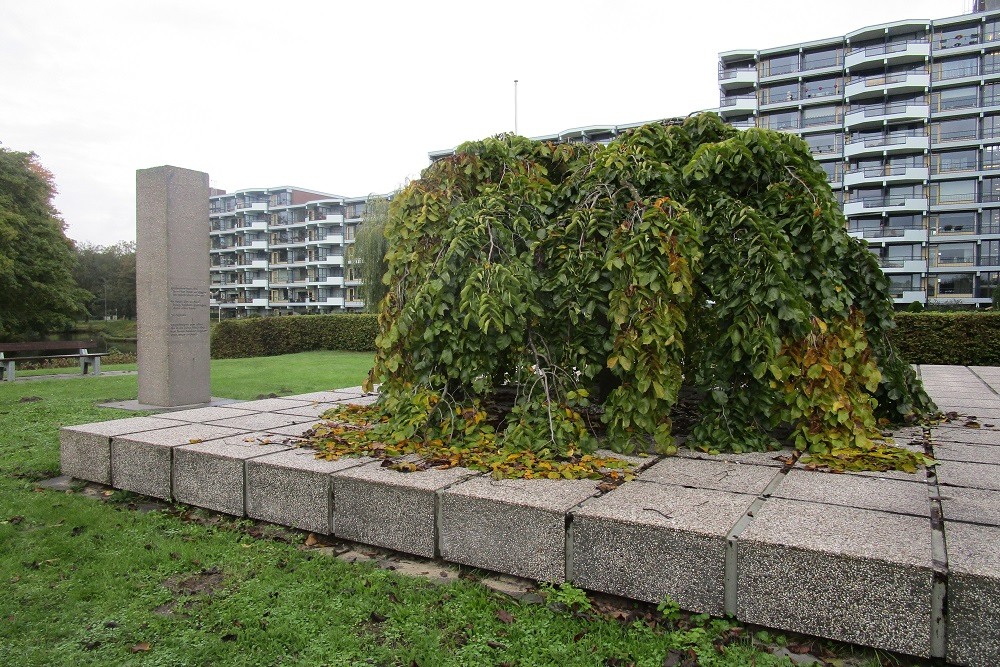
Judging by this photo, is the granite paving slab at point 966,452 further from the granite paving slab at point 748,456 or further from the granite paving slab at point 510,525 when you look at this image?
the granite paving slab at point 510,525

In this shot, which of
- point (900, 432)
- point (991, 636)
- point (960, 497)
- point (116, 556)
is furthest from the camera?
point (900, 432)

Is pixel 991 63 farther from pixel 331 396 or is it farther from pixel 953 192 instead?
pixel 331 396

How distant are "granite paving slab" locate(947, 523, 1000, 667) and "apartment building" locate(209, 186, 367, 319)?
76307 millimetres

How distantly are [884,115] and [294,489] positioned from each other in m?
56.2

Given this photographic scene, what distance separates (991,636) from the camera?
85.3 inches

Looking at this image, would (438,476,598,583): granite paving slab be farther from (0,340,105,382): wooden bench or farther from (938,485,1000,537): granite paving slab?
(0,340,105,382): wooden bench

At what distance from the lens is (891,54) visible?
4741 centimetres

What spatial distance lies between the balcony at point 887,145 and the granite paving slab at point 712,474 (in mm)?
53640

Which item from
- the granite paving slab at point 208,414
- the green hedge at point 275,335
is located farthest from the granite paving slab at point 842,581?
the green hedge at point 275,335

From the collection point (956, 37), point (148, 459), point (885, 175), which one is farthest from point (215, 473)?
point (956, 37)

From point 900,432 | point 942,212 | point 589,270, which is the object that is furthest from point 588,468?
point 942,212

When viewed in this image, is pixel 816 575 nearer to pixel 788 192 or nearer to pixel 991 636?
pixel 991 636

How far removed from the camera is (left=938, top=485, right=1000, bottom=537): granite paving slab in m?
Answer: 2.82

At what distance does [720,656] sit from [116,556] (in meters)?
3.04
